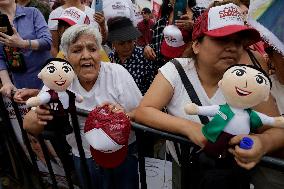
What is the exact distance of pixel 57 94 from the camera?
2004 millimetres

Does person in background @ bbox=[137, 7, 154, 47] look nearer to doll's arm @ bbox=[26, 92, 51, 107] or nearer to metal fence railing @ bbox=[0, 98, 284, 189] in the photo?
metal fence railing @ bbox=[0, 98, 284, 189]

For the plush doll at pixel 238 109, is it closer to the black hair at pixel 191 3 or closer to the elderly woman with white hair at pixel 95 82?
the elderly woman with white hair at pixel 95 82

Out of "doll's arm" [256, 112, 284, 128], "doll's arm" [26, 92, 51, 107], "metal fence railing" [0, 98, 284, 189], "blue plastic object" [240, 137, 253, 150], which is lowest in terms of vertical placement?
"metal fence railing" [0, 98, 284, 189]

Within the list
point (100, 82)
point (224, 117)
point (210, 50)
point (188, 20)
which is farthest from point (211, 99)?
point (188, 20)

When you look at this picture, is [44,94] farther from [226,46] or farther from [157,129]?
[226,46]

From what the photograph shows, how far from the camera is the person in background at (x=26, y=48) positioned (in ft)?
10.6

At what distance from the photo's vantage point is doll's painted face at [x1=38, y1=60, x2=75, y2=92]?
194 cm

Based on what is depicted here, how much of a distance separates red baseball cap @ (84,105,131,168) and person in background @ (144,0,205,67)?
1434 millimetres

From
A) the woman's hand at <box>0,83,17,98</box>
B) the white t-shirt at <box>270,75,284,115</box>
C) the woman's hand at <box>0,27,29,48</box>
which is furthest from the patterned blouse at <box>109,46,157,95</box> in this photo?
the white t-shirt at <box>270,75,284,115</box>

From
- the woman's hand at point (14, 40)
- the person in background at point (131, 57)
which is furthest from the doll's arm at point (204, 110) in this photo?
the woman's hand at point (14, 40)

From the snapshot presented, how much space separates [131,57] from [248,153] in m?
2.12

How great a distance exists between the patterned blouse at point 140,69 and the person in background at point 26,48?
66cm

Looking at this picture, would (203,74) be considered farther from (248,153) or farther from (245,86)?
(248,153)

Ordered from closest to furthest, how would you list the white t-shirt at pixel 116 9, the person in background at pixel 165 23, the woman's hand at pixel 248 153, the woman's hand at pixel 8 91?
1. the woman's hand at pixel 248 153
2. the woman's hand at pixel 8 91
3. the person in background at pixel 165 23
4. the white t-shirt at pixel 116 9
